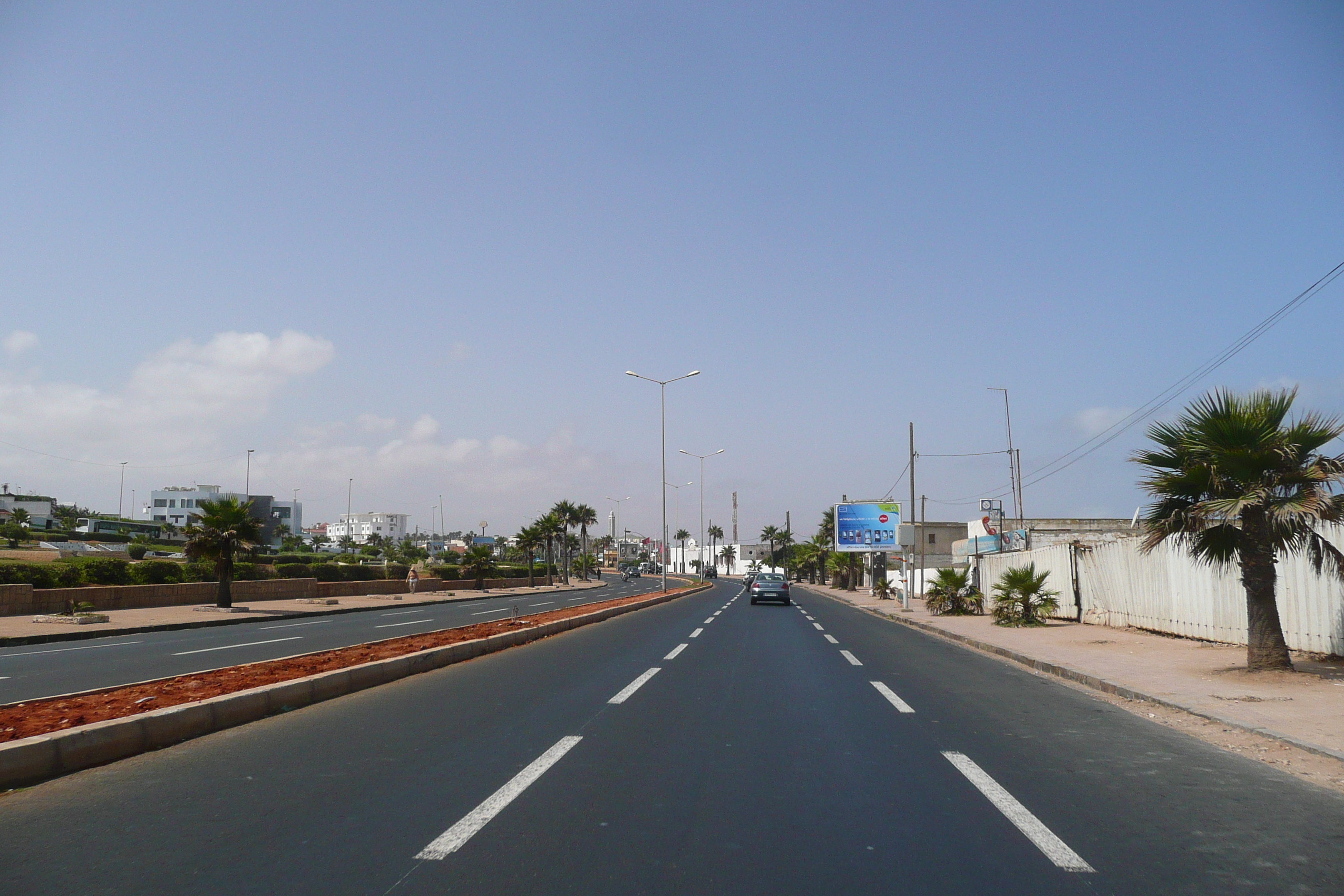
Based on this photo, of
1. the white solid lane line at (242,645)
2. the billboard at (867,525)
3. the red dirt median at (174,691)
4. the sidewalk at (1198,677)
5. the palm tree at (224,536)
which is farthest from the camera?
the billboard at (867,525)

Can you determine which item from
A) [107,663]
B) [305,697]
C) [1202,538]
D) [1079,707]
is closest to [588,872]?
[305,697]

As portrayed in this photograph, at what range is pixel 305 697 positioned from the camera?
9805mm

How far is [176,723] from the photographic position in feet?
25.4

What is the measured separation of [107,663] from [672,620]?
15689 millimetres

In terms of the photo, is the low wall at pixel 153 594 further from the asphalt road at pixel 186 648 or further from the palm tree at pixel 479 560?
the palm tree at pixel 479 560

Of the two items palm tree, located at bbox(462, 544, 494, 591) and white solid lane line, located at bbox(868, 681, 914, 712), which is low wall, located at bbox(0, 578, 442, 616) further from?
white solid lane line, located at bbox(868, 681, 914, 712)

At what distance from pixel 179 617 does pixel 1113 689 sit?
2553 centimetres

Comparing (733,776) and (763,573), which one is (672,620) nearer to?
(763,573)

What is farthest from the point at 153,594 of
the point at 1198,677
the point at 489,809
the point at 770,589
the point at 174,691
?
the point at 1198,677

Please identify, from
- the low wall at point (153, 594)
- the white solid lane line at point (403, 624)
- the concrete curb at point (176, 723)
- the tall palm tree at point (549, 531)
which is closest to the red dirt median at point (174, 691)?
the concrete curb at point (176, 723)

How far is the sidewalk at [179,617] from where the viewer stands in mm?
20016

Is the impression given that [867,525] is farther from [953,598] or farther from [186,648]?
[186,648]

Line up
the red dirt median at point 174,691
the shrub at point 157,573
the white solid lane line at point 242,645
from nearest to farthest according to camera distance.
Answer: the red dirt median at point 174,691, the white solid lane line at point 242,645, the shrub at point 157,573

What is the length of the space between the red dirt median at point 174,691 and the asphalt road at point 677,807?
37.7 inches
